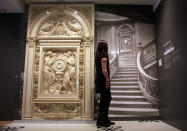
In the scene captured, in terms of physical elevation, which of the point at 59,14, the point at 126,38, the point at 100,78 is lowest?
the point at 100,78

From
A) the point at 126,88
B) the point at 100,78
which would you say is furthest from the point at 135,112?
the point at 100,78

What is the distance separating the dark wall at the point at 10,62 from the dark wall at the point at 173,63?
10.5 feet

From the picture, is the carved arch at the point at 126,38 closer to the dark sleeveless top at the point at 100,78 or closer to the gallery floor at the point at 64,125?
the dark sleeveless top at the point at 100,78

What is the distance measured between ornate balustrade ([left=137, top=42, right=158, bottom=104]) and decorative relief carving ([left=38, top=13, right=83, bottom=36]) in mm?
1611

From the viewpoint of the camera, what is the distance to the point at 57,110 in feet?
11.4

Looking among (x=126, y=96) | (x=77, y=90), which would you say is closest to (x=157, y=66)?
(x=126, y=96)

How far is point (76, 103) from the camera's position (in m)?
3.46

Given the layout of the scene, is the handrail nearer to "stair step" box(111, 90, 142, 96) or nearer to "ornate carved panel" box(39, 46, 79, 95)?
"stair step" box(111, 90, 142, 96)

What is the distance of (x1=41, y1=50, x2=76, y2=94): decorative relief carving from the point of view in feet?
11.8

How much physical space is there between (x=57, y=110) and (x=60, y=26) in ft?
6.60

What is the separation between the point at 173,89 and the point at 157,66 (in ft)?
3.06

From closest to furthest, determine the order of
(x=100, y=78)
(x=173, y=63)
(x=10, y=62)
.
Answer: (x=173, y=63), (x=100, y=78), (x=10, y=62)

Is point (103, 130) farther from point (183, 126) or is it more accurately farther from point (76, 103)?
point (183, 126)

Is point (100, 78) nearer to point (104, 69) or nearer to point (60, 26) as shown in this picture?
point (104, 69)
